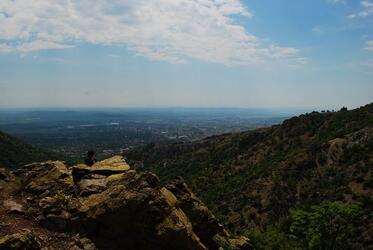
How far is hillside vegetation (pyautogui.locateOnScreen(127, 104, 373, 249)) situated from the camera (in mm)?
37750

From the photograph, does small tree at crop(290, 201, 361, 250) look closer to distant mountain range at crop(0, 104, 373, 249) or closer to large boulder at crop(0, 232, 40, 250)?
distant mountain range at crop(0, 104, 373, 249)

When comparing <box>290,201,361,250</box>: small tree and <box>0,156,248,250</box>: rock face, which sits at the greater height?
<box>0,156,248,250</box>: rock face

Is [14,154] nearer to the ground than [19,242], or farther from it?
nearer to the ground

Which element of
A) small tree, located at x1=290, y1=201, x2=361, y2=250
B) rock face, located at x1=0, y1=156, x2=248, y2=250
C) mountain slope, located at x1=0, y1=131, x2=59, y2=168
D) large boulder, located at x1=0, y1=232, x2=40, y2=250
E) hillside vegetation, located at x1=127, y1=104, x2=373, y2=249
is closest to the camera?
large boulder, located at x1=0, y1=232, x2=40, y2=250

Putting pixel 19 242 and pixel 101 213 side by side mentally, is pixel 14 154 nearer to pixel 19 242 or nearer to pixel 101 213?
pixel 101 213

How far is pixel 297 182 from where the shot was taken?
64125 mm

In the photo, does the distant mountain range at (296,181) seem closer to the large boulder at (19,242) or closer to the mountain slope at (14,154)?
the large boulder at (19,242)

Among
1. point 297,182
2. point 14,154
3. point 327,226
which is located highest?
point 327,226

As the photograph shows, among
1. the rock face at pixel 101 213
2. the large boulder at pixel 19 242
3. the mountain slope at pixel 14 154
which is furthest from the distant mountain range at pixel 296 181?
the mountain slope at pixel 14 154

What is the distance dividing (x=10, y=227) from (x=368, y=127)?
60634 mm

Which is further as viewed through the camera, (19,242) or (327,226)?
(327,226)

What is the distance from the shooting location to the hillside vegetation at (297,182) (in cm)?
3775

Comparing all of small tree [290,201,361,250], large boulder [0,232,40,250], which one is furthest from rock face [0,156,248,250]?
small tree [290,201,361,250]

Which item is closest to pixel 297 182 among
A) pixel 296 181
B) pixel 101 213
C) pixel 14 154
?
pixel 296 181
